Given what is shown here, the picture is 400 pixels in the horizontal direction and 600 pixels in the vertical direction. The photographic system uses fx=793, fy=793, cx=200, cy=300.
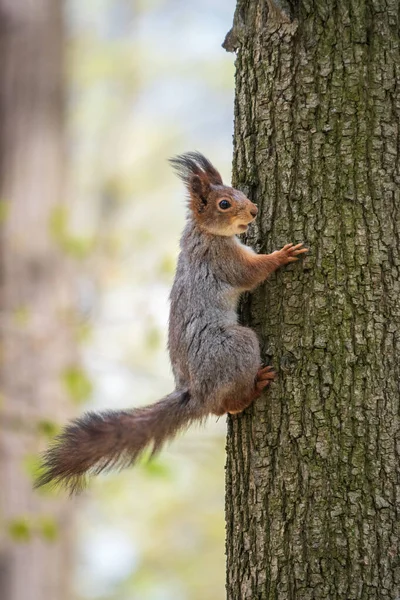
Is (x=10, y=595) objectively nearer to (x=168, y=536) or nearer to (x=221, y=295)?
(x=221, y=295)

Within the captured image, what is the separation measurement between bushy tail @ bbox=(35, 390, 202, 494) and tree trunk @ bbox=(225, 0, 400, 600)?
0.30m

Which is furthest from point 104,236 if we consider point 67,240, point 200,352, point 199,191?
point 200,352

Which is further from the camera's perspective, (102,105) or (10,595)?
(102,105)

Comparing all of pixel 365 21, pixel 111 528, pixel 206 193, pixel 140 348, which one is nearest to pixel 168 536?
pixel 111 528

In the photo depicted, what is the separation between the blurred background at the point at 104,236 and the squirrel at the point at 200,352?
7.79 ft

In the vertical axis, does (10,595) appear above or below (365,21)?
below

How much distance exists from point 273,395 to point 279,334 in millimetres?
221

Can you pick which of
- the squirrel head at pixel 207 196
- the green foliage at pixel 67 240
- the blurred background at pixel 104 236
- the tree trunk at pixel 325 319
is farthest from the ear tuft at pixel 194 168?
the blurred background at pixel 104 236

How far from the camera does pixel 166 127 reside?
440 inches

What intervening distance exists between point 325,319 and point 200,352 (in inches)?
23.6

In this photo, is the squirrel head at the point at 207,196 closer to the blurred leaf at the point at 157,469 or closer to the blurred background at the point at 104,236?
the blurred leaf at the point at 157,469

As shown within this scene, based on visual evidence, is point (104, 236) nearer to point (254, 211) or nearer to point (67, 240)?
point (67, 240)

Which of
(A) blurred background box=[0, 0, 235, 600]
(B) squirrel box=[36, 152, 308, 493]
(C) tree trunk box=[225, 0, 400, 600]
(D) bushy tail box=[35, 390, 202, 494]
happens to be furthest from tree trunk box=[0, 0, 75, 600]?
(C) tree trunk box=[225, 0, 400, 600]

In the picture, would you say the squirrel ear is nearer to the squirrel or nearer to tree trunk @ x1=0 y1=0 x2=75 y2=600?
the squirrel
